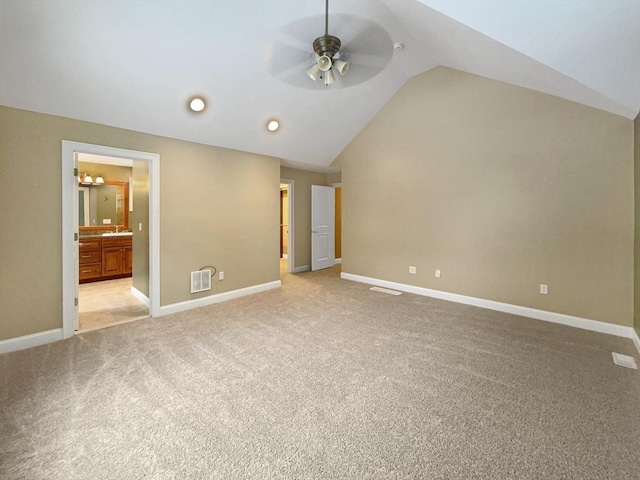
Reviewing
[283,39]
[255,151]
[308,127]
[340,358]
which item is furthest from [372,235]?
[283,39]

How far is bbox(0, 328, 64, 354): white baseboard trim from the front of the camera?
2660 millimetres

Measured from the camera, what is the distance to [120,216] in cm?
619

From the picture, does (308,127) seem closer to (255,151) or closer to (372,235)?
(255,151)

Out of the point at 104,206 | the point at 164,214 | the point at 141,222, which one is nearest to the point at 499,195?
the point at 164,214

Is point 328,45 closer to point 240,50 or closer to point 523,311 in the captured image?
point 240,50

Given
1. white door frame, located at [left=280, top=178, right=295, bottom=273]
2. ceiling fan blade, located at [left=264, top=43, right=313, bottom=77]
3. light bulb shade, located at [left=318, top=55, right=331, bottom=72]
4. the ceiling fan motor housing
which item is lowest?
white door frame, located at [left=280, top=178, right=295, bottom=273]

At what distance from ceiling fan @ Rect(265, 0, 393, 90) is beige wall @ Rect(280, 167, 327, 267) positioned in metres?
2.87

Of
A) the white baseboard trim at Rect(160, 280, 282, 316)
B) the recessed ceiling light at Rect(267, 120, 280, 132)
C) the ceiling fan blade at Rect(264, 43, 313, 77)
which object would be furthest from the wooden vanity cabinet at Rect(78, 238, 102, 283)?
the ceiling fan blade at Rect(264, 43, 313, 77)

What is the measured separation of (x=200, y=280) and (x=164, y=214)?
104 cm

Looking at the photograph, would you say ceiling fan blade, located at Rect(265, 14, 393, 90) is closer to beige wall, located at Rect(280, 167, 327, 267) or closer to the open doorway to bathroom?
the open doorway to bathroom

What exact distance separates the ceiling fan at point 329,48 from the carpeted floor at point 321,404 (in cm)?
267

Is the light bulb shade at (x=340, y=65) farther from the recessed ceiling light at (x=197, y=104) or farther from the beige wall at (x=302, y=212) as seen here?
the beige wall at (x=302, y=212)

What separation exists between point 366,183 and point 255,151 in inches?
83.5

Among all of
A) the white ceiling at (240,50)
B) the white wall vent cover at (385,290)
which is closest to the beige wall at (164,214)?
the white ceiling at (240,50)
